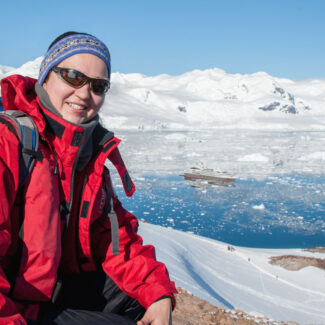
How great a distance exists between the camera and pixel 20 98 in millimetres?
1322

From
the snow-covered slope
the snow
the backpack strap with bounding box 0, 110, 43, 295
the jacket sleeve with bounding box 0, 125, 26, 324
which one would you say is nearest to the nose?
the backpack strap with bounding box 0, 110, 43, 295

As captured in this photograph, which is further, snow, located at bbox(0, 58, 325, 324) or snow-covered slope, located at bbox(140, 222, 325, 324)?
snow, located at bbox(0, 58, 325, 324)

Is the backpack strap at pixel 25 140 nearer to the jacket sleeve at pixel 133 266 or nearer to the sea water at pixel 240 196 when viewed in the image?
the jacket sleeve at pixel 133 266

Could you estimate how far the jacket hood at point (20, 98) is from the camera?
129 cm

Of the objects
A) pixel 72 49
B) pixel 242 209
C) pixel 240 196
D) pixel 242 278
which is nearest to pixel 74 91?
pixel 72 49

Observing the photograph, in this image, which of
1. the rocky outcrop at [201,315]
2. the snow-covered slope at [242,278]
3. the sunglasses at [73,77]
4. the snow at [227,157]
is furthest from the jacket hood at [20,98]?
the snow-covered slope at [242,278]

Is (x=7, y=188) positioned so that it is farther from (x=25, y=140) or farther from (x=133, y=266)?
Result: (x=133, y=266)

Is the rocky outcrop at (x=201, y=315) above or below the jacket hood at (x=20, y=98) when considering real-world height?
below

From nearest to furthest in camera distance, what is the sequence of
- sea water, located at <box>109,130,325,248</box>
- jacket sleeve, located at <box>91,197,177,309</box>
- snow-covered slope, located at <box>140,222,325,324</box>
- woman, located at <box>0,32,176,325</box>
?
woman, located at <box>0,32,176,325</box> < jacket sleeve, located at <box>91,197,177,309</box> < snow-covered slope, located at <box>140,222,325,324</box> < sea water, located at <box>109,130,325,248</box>

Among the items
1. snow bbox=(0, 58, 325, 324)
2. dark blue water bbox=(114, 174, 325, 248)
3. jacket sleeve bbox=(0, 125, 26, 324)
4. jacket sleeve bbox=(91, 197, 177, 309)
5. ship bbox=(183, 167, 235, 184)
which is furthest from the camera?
ship bbox=(183, 167, 235, 184)

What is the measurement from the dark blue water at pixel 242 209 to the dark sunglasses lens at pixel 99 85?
48.9 ft

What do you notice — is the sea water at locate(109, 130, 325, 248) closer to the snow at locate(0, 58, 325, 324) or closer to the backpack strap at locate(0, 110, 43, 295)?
the snow at locate(0, 58, 325, 324)

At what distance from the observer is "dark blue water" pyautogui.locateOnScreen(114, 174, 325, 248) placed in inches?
628

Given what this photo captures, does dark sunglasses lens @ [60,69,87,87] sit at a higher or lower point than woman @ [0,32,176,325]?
higher
